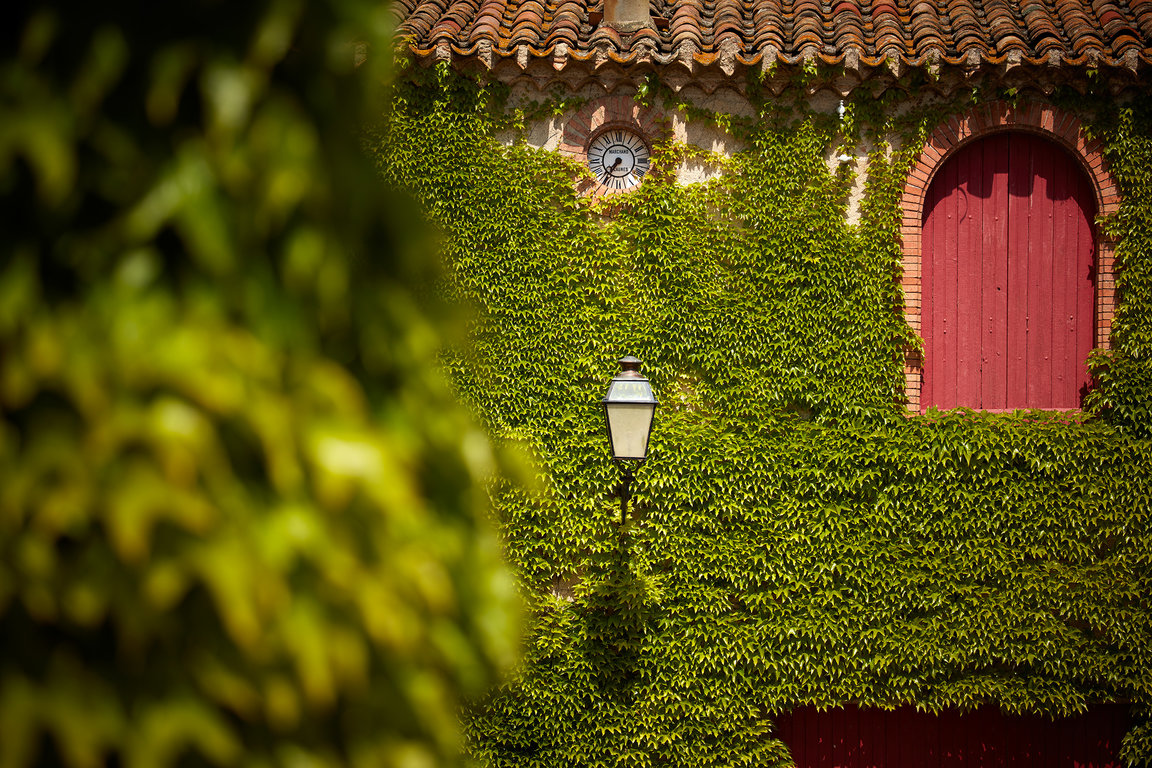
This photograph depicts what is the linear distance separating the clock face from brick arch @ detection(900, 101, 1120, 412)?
235cm

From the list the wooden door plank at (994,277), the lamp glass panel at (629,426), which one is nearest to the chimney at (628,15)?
the wooden door plank at (994,277)

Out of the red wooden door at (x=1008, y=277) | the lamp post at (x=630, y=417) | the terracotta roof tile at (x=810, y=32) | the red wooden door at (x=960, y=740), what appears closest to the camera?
the lamp post at (x=630, y=417)

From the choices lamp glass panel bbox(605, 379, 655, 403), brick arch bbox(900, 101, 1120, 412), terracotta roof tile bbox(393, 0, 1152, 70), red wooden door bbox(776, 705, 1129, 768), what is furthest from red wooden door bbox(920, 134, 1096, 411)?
lamp glass panel bbox(605, 379, 655, 403)

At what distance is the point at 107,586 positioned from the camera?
853 millimetres

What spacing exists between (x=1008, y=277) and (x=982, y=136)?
1263mm

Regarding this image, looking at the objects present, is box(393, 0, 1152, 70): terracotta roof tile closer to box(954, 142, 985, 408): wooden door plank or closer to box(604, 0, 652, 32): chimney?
box(604, 0, 652, 32): chimney

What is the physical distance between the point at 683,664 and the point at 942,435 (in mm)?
2926

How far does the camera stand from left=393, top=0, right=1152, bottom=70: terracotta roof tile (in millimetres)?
6516

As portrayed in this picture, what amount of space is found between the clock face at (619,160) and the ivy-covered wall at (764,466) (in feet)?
0.64

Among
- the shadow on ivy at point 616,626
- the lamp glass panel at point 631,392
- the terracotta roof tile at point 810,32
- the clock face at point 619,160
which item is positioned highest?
the terracotta roof tile at point 810,32

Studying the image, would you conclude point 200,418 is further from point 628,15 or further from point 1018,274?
point 1018,274

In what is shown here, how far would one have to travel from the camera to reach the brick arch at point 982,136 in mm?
6797

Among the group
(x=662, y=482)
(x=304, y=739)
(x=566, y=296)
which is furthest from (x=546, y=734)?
(x=304, y=739)

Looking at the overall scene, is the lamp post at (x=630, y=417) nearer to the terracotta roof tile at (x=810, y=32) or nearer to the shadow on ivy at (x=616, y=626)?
the shadow on ivy at (x=616, y=626)
